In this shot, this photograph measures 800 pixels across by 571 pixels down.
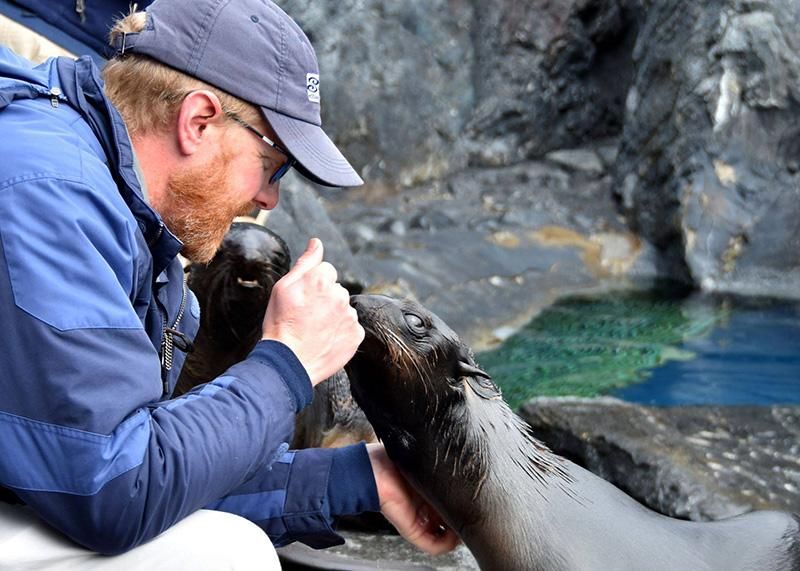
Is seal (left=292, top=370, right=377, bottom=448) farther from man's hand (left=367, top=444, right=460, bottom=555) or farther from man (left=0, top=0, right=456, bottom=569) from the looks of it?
man (left=0, top=0, right=456, bottom=569)

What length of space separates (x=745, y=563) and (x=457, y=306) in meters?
5.96

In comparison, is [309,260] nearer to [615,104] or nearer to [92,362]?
[92,362]

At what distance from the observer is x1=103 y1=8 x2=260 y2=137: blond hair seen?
2.41 m

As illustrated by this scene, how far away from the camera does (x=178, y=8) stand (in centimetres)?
250

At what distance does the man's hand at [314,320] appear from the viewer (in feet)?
7.63

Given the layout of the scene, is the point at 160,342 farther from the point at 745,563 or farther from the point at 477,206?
the point at 477,206

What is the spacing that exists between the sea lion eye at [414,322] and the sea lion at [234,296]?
1430mm

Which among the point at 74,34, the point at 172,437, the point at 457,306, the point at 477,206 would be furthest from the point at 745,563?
the point at 477,206

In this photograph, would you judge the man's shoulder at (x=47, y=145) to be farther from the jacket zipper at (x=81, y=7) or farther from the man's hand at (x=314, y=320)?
the jacket zipper at (x=81, y=7)

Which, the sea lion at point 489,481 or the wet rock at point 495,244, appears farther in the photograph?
the wet rock at point 495,244

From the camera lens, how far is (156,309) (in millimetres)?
2545

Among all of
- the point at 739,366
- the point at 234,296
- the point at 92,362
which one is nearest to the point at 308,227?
the point at 739,366

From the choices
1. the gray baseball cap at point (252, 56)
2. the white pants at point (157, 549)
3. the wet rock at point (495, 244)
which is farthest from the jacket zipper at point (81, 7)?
the wet rock at point (495, 244)

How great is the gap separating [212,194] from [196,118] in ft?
0.60
